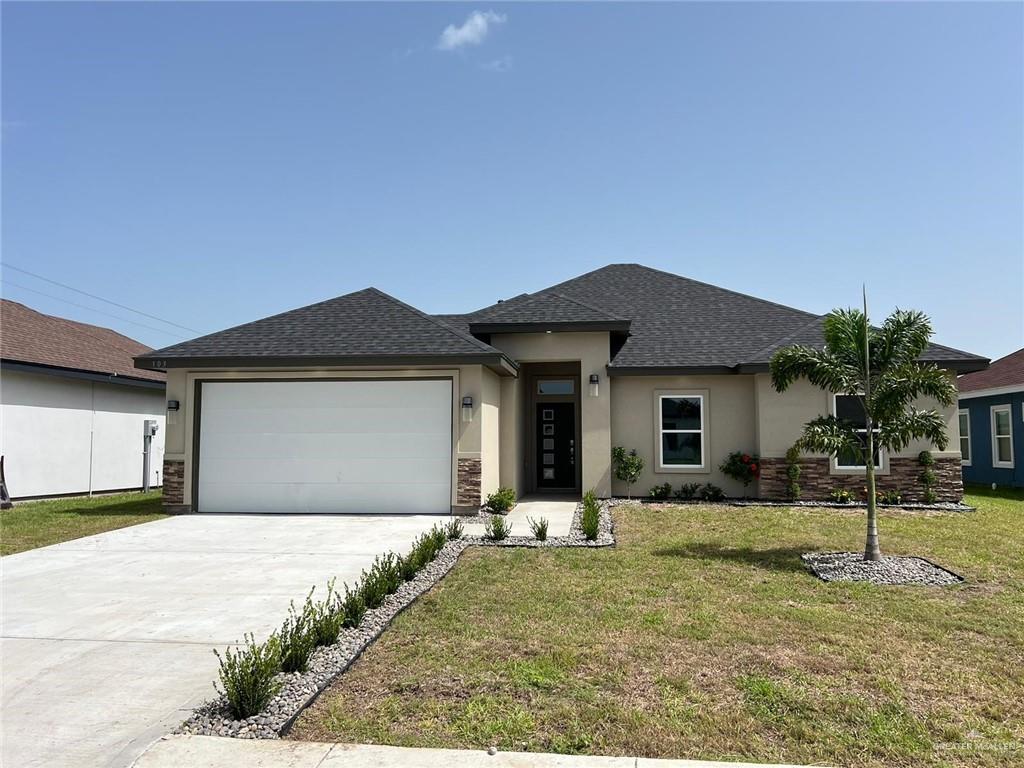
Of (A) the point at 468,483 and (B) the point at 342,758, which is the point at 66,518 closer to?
(A) the point at 468,483

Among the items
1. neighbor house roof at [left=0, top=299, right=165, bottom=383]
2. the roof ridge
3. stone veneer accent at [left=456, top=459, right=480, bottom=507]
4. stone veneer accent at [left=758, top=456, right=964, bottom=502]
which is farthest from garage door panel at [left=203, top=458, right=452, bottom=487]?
stone veneer accent at [left=758, top=456, right=964, bottom=502]

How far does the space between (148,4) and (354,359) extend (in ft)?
22.7

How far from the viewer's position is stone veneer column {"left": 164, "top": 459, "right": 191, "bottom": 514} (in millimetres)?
12078

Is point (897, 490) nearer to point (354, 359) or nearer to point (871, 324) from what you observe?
point (871, 324)

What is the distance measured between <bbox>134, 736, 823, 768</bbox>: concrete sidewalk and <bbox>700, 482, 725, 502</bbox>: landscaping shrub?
10.9 meters

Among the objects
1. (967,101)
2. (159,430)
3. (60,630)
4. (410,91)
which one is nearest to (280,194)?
(410,91)

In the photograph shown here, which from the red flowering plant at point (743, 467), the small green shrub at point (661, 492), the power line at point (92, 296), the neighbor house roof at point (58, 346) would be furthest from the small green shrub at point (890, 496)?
the power line at point (92, 296)

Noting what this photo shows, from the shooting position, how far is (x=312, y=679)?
163 inches

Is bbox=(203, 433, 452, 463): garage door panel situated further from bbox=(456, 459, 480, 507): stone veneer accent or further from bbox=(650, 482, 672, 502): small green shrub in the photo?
bbox=(650, 482, 672, 502): small green shrub

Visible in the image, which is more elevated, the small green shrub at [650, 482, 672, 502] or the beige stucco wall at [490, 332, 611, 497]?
the beige stucco wall at [490, 332, 611, 497]

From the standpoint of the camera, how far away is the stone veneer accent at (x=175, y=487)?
1209 cm

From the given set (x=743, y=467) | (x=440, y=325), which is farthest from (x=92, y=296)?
(x=743, y=467)

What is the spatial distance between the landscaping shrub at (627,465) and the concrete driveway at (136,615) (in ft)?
16.1

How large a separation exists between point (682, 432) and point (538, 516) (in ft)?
13.9
